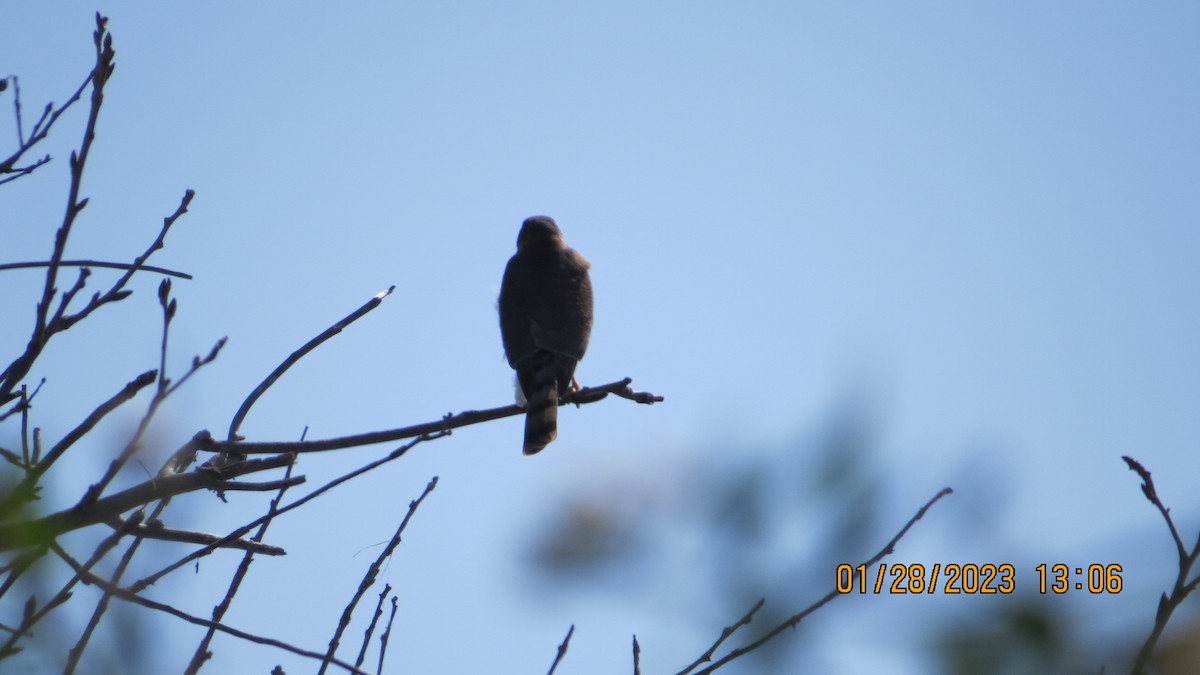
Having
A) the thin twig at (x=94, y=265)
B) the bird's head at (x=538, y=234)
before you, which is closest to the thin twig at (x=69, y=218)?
the thin twig at (x=94, y=265)

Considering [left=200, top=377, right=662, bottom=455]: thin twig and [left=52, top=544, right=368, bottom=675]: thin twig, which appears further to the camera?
[left=200, top=377, right=662, bottom=455]: thin twig

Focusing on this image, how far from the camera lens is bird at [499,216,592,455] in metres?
6.50

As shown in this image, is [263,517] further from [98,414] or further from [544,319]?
[544,319]

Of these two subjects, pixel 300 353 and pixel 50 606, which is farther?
pixel 300 353

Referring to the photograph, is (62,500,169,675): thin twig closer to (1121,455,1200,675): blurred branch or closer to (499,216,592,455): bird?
(1121,455,1200,675): blurred branch

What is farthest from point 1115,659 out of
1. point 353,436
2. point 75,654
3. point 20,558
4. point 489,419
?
point 489,419

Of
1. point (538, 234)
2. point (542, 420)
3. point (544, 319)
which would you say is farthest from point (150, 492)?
point (538, 234)

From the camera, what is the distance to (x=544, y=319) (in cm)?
705

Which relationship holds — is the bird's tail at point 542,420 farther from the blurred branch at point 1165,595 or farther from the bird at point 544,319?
the blurred branch at point 1165,595

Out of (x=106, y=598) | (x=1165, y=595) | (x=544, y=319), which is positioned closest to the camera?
(x=1165, y=595)

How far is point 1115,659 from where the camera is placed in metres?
1.06

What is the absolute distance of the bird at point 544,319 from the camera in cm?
650

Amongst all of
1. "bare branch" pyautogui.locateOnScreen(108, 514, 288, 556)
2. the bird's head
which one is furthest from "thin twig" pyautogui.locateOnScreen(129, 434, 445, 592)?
the bird's head

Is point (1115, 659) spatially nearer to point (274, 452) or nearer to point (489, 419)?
point (274, 452)
